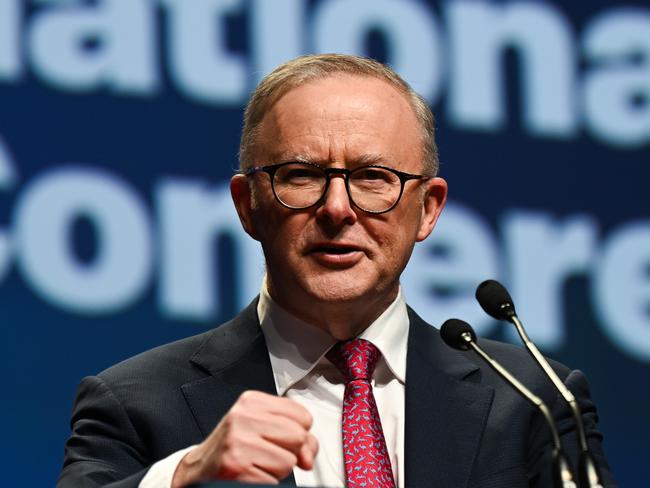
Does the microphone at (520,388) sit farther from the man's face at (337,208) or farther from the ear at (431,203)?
the ear at (431,203)

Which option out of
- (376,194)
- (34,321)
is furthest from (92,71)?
(376,194)

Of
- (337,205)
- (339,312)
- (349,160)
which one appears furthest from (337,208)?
(339,312)

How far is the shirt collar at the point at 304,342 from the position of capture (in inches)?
91.3

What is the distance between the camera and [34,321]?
10.9 feet

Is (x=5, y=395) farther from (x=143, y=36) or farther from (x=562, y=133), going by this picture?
(x=562, y=133)

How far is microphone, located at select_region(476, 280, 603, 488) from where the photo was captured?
168cm

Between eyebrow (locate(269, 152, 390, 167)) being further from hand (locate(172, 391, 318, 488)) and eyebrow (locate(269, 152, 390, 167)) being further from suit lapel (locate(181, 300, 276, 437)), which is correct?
hand (locate(172, 391, 318, 488))

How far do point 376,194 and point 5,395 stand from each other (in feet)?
4.89

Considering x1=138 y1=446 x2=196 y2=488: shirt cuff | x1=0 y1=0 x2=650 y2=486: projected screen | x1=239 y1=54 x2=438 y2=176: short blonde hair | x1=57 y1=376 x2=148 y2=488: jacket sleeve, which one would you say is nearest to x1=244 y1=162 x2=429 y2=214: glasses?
x1=239 y1=54 x2=438 y2=176: short blonde hair

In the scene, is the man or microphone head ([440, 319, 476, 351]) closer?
microphone head ([440, 319, 476, 351])

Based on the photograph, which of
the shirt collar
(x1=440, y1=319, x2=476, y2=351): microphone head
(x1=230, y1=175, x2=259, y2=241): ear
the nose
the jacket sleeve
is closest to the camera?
(x1=440, y1=319, x2=476, y2=351): microphone head

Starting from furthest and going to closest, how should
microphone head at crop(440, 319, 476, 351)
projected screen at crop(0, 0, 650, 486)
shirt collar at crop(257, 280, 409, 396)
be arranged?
projected screen at crop(0, 0, 650, 486), shirt collar at crop(257, 280, 409, 396), microphone head at crop(440, 319, 476, 351)

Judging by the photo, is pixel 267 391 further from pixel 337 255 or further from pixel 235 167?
pixel 235 167

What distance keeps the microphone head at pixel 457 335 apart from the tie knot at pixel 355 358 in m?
0.35
